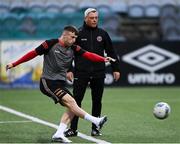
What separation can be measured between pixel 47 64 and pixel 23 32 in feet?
45.0

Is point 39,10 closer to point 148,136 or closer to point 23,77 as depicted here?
point 23,77

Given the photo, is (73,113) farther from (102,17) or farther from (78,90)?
(102,17)

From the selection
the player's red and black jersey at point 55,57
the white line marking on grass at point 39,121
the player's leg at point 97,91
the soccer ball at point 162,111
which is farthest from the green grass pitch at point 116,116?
the player's red and black jersey at point 55,57

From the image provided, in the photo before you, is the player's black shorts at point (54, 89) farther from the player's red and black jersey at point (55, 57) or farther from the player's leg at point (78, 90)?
the player's leg at point (78, 90)

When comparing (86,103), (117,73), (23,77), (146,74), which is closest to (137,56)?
Answer: (146,74)

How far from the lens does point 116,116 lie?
14.0m

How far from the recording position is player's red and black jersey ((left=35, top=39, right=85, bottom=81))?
10.2 metres

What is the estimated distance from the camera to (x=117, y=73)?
36.9 ft

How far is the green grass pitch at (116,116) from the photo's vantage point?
1044cm

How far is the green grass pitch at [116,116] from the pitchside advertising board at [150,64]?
475 mm

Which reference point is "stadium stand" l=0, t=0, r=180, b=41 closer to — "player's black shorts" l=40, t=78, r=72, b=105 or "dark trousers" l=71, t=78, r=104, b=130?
"dark trousers" l=71, t=78, r=104, b=130

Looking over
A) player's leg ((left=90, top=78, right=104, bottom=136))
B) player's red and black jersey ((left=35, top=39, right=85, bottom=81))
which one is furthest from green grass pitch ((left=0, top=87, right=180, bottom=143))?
player's red and black jersey ((left=35, top=39, right=85, bottom=81))

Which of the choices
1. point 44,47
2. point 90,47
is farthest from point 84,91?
point 44,47

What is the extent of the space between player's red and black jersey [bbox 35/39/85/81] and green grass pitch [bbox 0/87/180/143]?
1064 millimetres
